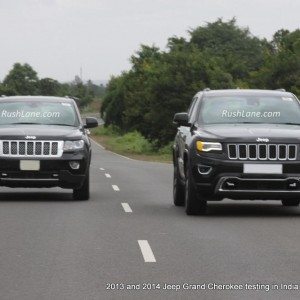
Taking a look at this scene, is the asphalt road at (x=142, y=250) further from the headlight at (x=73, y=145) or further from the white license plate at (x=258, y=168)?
the headlight at (x=73, y=145)

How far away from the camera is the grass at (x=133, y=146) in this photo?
64.2m

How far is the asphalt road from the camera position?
8.55 meters

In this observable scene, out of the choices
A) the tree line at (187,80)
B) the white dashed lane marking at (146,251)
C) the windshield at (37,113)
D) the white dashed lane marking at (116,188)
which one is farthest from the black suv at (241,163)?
the tree line at (187,80)

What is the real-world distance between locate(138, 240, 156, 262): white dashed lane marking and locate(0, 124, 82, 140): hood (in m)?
5.88

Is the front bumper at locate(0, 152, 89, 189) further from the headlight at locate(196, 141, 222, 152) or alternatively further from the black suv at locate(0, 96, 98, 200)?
the headlight at locate(196, 141, 222, 152)

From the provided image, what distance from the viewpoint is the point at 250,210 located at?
52.7 feet

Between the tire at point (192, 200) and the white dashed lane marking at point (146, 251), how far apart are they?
9.32 ft

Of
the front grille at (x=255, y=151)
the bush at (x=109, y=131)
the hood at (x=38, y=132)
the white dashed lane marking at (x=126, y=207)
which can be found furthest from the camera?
the bush at (x=109, y=131)

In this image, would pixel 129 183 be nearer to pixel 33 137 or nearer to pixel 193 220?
pixel 33 137

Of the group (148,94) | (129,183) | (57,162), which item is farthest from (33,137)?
(148,94)

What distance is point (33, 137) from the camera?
17.2 m

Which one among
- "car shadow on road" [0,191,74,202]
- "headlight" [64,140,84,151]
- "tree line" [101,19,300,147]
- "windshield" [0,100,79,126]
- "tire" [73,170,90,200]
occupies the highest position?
"windshield" [0,100,79,126]

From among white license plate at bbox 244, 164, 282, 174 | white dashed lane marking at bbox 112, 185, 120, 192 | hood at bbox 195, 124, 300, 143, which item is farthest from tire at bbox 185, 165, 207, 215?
white dashed lane marking at bbox 112, 185, 120, 192

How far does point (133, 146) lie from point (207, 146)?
6720 centimetres
